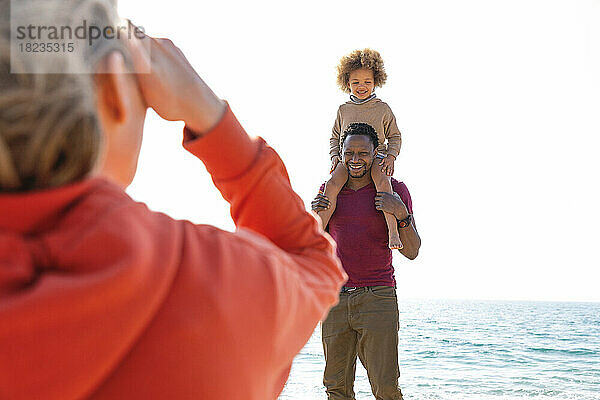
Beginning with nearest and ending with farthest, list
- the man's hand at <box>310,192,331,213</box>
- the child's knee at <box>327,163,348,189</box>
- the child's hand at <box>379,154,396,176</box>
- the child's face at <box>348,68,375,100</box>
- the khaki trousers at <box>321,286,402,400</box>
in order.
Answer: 1. the khaki trousers at <box>321,286,402,400</box>
2. the man's hand at <box>310,192,331,213</box>
3. the child's knee at <box>327,163,348,189</box>
4. the child's hand at <box>379,154,396,176</box>
5. the child's face at <box>348,68,375,100</box>

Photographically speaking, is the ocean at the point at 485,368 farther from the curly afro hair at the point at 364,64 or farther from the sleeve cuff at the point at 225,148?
the sleeve cuff at the point at 225,148

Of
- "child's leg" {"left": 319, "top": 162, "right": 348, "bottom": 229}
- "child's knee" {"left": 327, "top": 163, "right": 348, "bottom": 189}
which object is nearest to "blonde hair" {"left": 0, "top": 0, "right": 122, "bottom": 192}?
"child's leg" {"left": 319, "top": 162, "right": 348, "bottom": 229}

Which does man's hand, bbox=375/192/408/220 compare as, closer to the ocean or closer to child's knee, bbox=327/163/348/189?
child's knee, bbox=327/163/348/189

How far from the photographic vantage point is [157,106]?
660 millimetres

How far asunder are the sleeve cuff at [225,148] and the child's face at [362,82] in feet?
13.8

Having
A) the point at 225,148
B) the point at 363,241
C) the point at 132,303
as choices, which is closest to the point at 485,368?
the point at 363,241

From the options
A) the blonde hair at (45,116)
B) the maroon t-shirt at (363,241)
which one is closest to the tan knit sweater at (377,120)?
the maroon t-shirt at (363,241)

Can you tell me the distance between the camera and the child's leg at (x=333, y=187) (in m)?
4.21

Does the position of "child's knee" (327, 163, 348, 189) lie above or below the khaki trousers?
above

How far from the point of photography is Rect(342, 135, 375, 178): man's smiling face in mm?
4324

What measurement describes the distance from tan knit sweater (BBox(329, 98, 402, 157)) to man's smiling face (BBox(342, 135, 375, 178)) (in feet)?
0.86

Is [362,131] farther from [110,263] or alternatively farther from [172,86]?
[110,263]

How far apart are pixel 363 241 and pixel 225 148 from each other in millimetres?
3384

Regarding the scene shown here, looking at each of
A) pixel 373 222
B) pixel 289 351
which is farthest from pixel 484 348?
pixel 289 351
